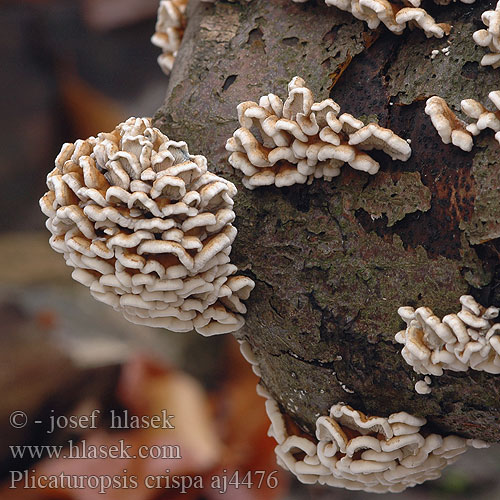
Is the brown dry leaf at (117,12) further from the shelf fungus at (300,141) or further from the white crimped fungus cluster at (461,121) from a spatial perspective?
the white crimped fungus cluster at (461,121)

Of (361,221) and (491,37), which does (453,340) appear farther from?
(491,37)

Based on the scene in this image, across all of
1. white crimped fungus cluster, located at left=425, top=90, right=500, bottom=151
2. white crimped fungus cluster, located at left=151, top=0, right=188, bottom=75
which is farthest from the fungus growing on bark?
white crimped fungus cluster, located at left=151, top=0, right=188, bottom=75

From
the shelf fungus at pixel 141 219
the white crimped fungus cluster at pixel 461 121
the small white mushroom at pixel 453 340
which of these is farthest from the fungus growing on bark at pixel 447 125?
the shelf fungus at pixel 141 219

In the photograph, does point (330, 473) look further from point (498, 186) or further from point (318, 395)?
point (498, 186)

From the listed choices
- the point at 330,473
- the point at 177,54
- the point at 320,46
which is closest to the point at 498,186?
the point at 320,46

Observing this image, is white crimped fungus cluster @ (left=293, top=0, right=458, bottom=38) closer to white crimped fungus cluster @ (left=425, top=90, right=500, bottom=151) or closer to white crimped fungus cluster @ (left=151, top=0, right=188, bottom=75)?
white crimped fungus cluster @ (left=425, top=90, right=500, bottom=151)

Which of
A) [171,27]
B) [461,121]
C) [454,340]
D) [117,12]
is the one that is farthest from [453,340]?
[117,12]
